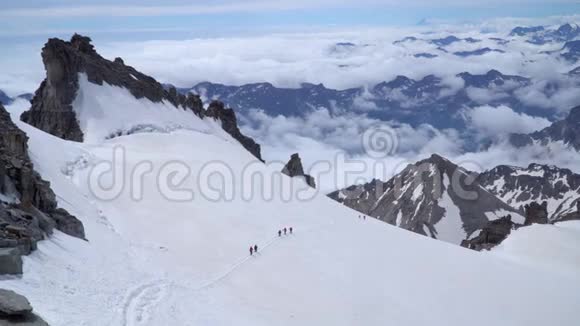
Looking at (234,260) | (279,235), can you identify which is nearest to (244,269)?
(234,260)

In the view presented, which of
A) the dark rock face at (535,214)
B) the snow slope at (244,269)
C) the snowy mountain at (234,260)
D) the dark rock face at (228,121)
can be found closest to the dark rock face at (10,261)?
the snowy mountain at (234,260)

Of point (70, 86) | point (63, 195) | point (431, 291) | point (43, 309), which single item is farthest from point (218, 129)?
point (43, 309)

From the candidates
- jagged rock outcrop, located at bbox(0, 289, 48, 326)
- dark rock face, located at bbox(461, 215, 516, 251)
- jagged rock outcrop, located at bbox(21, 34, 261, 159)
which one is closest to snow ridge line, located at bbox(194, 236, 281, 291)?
jagged rock outcrop, located at bbox(0, 289, 48, 326)

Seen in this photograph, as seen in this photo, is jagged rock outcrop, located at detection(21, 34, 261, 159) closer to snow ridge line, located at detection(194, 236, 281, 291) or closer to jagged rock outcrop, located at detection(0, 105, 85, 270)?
jagged rock outcrop, located at detection(0, 105, 85, 270)

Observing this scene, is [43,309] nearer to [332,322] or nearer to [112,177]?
[332,322]

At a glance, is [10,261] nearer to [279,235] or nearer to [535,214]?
[279,235]

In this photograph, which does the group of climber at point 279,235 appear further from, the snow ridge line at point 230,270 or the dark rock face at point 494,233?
the dark rock face at point 494,233
